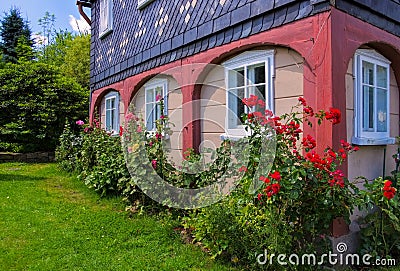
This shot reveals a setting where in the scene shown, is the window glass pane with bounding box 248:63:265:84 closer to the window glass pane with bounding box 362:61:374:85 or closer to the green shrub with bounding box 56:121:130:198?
the window glass pane with bounding box 362:61:374:85

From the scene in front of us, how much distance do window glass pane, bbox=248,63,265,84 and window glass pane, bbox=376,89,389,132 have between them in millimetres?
1344

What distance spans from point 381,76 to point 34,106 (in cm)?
1006

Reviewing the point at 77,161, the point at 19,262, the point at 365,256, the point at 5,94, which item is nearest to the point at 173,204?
the point at 19,262

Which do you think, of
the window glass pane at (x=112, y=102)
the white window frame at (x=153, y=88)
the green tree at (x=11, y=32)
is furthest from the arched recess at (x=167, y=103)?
the green tree at (x=11, y=32)

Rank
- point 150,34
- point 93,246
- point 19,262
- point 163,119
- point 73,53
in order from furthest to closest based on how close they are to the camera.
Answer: point 73,53
point 150,34
point 163,119
point 93,246
point 19,262

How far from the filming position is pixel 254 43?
393cm

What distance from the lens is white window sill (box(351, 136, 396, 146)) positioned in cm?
349

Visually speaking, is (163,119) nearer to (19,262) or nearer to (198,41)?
(198,41)

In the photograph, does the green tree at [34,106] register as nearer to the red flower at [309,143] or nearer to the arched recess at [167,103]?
the arched recess at [167,103]

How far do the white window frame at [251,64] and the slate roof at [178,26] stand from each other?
25 cm

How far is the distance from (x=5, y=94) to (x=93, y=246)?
368 inches

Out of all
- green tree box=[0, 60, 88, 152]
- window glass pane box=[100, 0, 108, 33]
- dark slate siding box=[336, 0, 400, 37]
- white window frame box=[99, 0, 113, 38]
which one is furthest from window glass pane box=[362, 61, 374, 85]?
green tree box=[0, 60, 88, 152]

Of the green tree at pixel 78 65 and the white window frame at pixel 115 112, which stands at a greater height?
the green tree at pixel 78 65

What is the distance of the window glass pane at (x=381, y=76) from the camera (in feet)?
13.0
